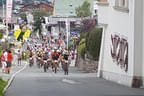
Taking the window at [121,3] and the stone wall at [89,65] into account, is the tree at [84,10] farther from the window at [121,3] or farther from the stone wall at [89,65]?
the window at [121,3]

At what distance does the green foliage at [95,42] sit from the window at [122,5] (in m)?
10.5

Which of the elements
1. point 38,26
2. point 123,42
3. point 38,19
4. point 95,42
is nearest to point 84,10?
point 38,19

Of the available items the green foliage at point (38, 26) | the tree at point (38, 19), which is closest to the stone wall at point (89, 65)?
the tree at point (38, 19)

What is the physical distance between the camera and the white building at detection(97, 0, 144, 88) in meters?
21.0

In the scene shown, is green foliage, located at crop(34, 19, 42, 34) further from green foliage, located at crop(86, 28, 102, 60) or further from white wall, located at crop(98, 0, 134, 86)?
white wall, located at crop(98, 0, 134, 86)

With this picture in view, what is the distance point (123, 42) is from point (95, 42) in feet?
42.3

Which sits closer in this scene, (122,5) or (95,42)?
(122,5)

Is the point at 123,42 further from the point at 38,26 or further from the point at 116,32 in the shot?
the point at 38,26

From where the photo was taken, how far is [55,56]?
35.0m

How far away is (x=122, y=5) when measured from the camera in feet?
82.6

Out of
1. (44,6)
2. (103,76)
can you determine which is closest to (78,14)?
(44,6)

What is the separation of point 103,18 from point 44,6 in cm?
15711

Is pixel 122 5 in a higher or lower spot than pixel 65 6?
lower

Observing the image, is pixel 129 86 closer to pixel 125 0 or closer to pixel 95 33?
pixel 125 0
